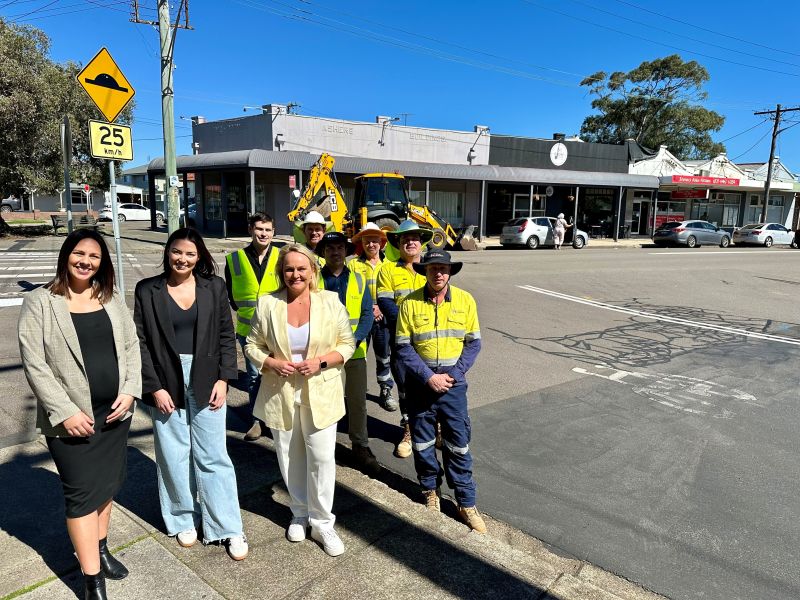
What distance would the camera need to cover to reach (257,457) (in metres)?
4.22

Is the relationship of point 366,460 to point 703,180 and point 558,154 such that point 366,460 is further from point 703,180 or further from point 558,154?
point 703,180

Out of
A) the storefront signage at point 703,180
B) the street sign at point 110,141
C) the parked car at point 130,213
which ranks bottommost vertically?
the parked car at point 130,213

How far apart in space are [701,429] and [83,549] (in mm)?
4995

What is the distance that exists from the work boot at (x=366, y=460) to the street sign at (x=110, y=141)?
15.2 ft

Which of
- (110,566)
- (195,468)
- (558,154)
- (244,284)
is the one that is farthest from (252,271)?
(558,154)

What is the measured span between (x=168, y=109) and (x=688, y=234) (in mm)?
26506

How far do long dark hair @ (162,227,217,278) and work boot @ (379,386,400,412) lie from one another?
281 cm

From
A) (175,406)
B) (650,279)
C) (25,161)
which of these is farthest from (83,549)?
(25,161)

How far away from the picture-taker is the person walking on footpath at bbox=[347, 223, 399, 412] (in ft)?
17.2

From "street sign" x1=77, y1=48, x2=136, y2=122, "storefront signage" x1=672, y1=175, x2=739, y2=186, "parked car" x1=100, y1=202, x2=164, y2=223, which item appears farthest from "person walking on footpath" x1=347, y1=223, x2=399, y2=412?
"parked car" x1=100, y1=202, x2=164, y2=223

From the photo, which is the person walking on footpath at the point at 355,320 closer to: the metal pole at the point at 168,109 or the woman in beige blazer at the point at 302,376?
the woman in beige blazer at the point at 302,376

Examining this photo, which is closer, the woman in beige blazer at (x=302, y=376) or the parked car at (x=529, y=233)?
the woman in beige blazer at (x=302, y=376)

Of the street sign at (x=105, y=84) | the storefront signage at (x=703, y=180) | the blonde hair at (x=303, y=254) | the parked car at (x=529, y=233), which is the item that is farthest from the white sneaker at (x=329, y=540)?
the storefront signage at (x=703, y=180)

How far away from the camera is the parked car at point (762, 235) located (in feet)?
107
